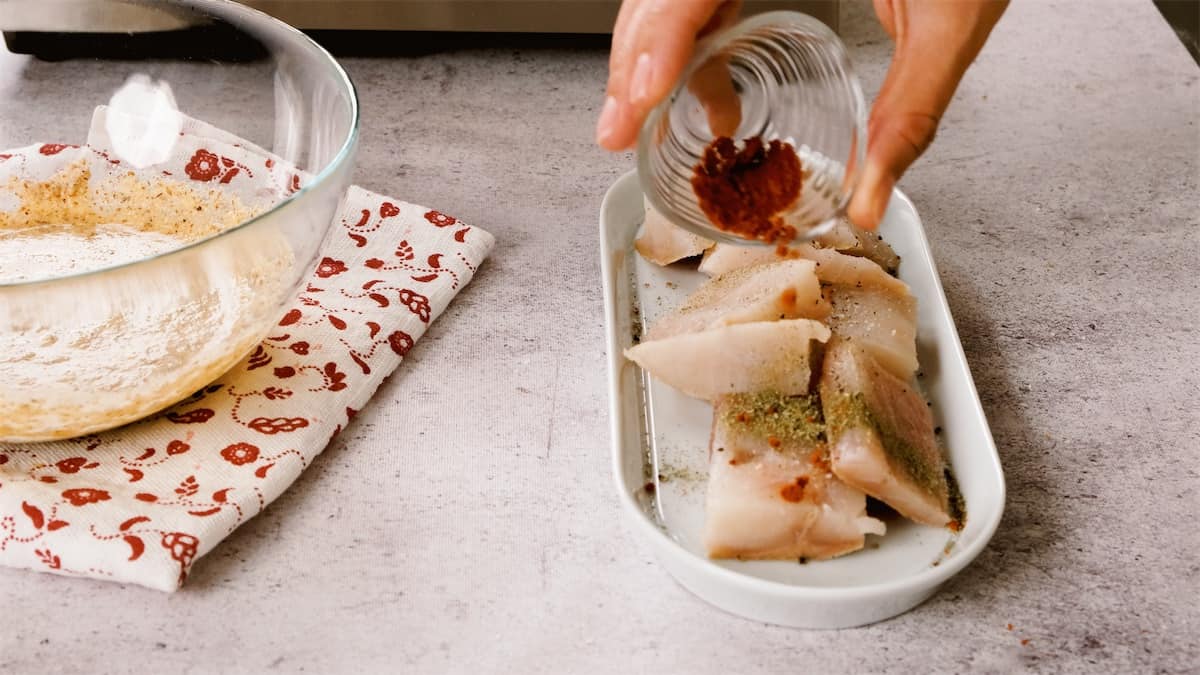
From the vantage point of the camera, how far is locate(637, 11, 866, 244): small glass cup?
95 cm

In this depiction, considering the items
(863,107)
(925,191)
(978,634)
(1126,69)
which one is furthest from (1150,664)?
(1126,69)

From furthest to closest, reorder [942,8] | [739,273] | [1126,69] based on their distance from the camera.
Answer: [1126,69], [739,273], [942,8]

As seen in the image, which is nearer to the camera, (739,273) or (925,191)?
(739,273)

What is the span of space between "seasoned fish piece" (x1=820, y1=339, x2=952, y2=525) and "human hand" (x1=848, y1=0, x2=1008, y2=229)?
14cm

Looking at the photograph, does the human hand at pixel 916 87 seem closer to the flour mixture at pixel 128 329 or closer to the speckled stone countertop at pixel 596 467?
the speckled stone countertop at pixel 596 467

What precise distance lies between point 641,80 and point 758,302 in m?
0.24

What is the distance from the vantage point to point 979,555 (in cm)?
96

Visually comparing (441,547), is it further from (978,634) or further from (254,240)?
(978,634)

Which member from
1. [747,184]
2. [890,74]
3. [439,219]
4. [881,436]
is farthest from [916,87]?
[439,219]

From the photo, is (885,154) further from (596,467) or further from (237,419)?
(237,419)

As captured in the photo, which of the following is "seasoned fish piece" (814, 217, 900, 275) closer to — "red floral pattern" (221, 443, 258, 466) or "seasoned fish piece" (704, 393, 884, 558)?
"seasoned fish piece" (704, 393, 884, 558)

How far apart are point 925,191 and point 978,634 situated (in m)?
0.72

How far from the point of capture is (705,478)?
3.30ft

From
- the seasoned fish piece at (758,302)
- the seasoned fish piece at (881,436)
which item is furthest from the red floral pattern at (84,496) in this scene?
the seasoned fish piece at (881,436)
